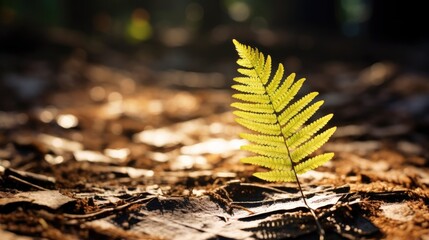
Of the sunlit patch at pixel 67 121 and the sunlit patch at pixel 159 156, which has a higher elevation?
the sunlit patch at pixel 67 121

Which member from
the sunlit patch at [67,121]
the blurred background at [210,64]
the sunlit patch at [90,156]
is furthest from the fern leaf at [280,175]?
the sunlit patch at [67,121]

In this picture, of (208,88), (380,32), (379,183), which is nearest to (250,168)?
(379,183)

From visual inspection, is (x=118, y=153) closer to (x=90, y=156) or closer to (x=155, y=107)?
(x=90, y=156)

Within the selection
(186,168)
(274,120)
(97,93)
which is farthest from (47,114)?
(274,120)

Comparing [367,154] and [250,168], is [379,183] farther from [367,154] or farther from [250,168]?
[367,154]

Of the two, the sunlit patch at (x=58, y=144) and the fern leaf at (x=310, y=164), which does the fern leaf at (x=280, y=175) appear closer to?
the fern leaf at (x=310, y=164)
